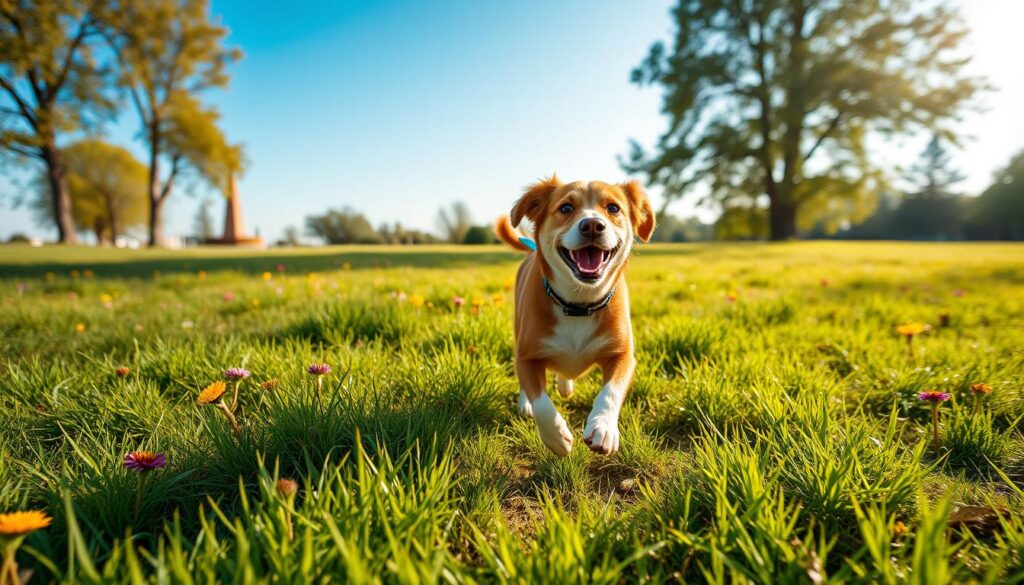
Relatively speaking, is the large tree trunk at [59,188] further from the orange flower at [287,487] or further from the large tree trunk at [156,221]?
the orange flower at [287,487]

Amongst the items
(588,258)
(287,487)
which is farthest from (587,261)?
(287,487)

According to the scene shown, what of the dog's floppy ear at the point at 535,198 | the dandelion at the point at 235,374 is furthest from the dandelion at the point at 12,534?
the dog's floppy ear at the point at 535,198

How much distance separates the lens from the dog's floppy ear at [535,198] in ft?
8.95

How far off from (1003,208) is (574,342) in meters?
81.4

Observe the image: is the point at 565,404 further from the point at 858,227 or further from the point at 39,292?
the point at 858,227

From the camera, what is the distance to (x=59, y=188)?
72.8 feet

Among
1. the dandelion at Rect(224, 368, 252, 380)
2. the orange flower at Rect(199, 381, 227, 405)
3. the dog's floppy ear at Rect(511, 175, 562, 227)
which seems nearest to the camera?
the orange flower at Rect(199, 381, 227, 405)

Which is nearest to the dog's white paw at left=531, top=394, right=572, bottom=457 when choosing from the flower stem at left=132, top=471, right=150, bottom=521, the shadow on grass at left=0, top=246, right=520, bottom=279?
the flower stem at left=132, top=471, right=150, bottom=521

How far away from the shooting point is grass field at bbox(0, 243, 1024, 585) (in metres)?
1.06

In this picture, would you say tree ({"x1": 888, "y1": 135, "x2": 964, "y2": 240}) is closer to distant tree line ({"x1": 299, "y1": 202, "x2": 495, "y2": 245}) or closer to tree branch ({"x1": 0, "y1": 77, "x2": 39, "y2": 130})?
distant tree line ({"x1": 299, "y1": 202, "x2": 495, "y2": 245})

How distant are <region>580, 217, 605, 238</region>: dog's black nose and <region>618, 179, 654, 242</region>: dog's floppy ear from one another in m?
0.75

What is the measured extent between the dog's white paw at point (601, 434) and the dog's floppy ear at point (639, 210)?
136cm

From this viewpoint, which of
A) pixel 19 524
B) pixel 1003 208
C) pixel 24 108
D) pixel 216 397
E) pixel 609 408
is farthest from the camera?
pixel 1003 208

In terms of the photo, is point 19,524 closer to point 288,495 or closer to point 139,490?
point 139,490
